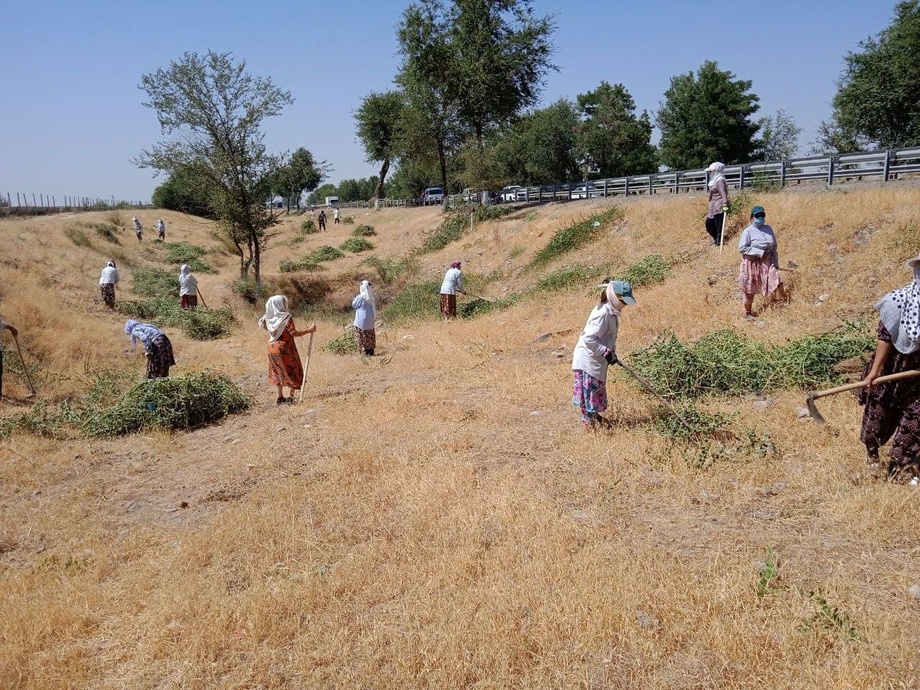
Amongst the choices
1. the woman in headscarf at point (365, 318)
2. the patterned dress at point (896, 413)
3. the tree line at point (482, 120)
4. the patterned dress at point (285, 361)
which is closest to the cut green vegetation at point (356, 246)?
the tree line at point (482, 120)

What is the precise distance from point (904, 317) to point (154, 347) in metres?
8.70

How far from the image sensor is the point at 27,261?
60.6ft

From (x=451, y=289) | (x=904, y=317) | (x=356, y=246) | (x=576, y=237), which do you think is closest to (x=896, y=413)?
(x=904, y=317)

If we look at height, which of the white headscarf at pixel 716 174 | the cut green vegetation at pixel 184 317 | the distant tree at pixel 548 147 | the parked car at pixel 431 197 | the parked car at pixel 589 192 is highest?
the distant tree at pixel 548 147

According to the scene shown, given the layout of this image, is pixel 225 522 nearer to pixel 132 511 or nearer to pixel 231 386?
pixel 132 511

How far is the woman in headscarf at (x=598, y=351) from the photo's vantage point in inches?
241

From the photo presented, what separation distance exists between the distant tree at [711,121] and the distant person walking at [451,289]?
3377cm

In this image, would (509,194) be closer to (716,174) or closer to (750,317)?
(716,174)

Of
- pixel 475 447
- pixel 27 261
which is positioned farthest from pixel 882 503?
pixel 27 261

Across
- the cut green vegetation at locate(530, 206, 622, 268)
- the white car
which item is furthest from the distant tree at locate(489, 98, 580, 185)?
the cut green vegetation at locate(530, 206, 622, 268)

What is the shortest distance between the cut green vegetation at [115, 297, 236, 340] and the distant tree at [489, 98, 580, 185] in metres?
36.4

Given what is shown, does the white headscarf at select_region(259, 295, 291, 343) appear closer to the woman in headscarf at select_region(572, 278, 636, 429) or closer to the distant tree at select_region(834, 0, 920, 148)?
the woman in headscarf at select_region(572, 278, 636, 429)

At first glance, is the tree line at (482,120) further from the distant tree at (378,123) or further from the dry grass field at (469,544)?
the dry grass field at (469,544)

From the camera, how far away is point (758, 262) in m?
9.77
